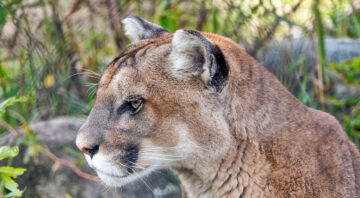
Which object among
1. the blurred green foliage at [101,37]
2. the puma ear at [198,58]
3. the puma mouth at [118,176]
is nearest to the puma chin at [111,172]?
the puma mouth at [118,176]

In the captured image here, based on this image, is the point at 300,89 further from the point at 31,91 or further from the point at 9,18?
the point at 9,18

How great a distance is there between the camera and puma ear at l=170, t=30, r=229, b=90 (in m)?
3.21

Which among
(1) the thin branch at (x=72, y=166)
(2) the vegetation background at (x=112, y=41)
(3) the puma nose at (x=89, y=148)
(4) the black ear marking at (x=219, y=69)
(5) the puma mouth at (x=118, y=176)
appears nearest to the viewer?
(4) the black ear marking at (x=219, y=69)

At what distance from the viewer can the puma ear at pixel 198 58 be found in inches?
126

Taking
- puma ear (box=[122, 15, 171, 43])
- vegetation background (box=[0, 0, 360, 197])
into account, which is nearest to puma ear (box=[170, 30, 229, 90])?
puma ear (box=[122, 15, 171, 43])

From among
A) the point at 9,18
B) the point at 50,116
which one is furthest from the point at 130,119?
the point at 9,18

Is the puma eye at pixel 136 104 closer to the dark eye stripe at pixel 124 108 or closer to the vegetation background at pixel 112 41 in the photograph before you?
the dark eye stripe at pixel 124 108

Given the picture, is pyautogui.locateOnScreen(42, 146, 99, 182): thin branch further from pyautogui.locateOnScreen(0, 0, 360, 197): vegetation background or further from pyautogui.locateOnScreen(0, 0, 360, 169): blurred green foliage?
pyautogui.locateOnScreen(0, 0, 360, 169): blurred green foliage

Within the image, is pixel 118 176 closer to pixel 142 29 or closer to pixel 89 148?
pixel 89 148

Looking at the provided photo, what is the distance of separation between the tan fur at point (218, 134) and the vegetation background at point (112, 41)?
187 centimetres

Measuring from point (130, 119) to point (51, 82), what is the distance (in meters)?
Result: 3.18

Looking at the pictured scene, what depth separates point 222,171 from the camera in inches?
135

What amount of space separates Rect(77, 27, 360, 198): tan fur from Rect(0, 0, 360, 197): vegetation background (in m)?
1.87

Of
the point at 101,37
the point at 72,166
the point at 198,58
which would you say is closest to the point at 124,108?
the point at 198,58
